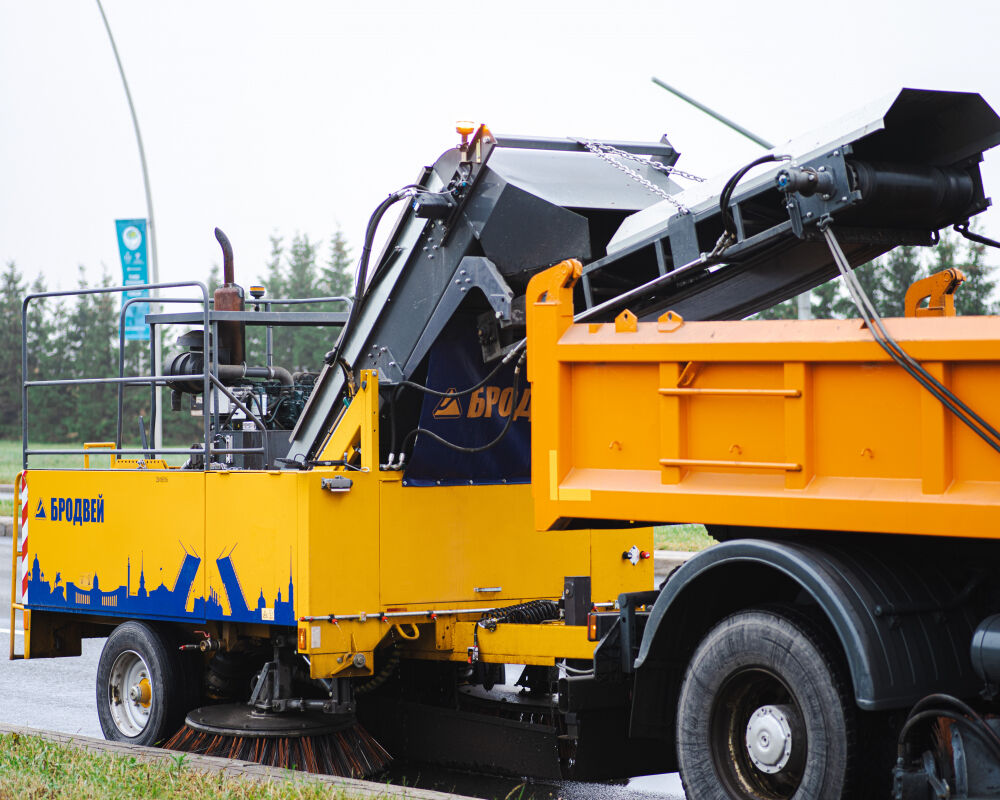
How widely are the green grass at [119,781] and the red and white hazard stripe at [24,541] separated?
6.14ft

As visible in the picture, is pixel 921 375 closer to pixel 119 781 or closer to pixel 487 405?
pixel 487 405

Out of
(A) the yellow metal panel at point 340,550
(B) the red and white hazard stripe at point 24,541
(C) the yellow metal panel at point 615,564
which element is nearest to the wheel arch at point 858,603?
(A) the yellow metal panel at point 340,550

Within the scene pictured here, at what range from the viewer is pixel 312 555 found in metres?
6.34

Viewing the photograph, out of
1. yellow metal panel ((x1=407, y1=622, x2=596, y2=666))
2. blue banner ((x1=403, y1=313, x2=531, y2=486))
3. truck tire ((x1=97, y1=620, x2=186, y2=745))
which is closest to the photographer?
yellow metal panel ((x1=407, y1=622, x2=596, y2=666))

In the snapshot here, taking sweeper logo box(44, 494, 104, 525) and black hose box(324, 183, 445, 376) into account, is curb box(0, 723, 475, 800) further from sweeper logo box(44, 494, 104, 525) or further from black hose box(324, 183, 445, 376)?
black hose box(324, 183, 445, 376)

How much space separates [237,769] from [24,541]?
2.73 meters

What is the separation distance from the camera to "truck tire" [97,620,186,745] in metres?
7.17

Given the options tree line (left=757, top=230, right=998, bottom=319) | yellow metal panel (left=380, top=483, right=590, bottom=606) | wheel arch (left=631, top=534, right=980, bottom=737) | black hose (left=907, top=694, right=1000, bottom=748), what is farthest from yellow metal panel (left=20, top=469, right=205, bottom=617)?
tree line (left=757, top=230, right=998, bottom=319)

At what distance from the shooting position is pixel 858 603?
439 centimetres

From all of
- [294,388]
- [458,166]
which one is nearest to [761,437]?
[458,166]

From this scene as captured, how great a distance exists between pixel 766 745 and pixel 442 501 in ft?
8.38

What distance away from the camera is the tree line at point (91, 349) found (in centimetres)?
5934

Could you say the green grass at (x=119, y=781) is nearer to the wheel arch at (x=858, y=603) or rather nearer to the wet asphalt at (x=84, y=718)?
the wet asphalt at (x=84, y=718)

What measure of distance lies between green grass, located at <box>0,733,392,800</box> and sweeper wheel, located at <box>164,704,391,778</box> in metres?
0.60
